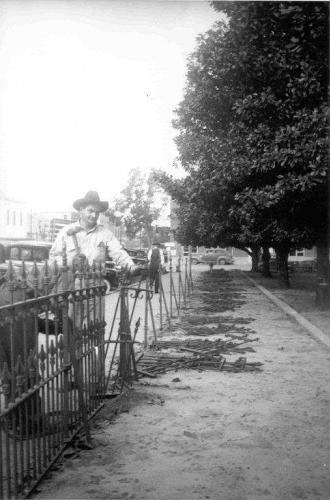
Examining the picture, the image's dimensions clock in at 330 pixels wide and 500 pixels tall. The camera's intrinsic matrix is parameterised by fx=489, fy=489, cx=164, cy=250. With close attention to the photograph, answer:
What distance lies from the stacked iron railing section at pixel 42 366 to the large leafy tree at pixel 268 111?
5.83 metres

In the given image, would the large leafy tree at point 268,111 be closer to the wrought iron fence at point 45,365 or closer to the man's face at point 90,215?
the man's face at point 90,215

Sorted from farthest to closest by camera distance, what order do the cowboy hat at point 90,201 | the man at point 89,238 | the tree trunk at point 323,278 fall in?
the tree trunk at point 323,278 → the cowboy hat at point 90,201 → the man at point 89,238

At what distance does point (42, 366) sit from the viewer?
336cm

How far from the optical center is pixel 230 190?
1184 centimetres

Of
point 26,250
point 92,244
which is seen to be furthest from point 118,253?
point 26,250

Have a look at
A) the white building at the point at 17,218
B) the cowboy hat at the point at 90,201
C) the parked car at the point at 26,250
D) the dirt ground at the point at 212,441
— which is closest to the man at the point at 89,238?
the cowboy hat at the point at 90,201

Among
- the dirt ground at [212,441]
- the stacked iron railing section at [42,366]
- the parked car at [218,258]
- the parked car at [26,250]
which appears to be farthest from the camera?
the parked car at [218,258]

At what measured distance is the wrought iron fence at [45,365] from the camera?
9.82 feet

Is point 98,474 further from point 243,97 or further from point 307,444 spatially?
point 243,97

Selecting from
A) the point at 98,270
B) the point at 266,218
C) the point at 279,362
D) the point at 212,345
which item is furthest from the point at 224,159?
the point at 98,270

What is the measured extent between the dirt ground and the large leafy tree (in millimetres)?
4210

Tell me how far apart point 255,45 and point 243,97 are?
3.97ft

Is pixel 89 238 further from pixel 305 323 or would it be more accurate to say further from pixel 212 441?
pixel 305 323

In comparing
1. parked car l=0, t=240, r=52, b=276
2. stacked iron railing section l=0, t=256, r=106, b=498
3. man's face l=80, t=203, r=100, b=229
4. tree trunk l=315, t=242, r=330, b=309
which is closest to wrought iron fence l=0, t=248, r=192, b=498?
stacked iron railing section l=0, t=256, r=106, b=498
